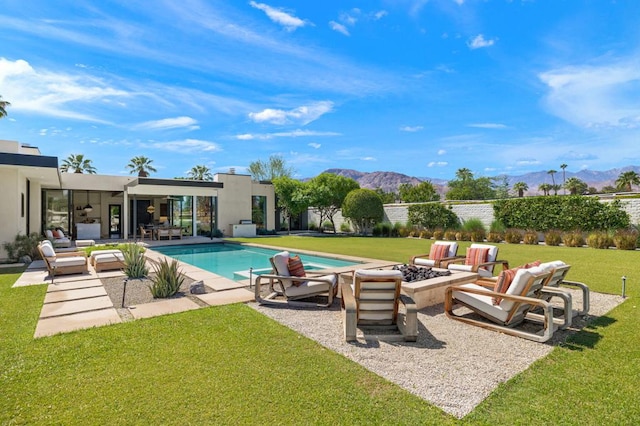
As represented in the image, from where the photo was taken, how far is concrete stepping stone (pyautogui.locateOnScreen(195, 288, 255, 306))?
19.3 ft

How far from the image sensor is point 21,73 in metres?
11.4

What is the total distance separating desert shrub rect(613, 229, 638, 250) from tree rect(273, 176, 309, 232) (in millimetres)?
16721

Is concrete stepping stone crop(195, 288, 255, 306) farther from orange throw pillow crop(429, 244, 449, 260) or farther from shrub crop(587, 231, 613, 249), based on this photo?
shrub crop(587, 231, 613, 249)

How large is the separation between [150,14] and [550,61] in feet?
59.2

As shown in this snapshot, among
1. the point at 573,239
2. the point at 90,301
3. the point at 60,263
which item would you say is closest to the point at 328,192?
the point at 573,239

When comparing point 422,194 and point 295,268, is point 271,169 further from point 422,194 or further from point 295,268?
point 295,268

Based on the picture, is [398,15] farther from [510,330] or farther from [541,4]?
[510,330]

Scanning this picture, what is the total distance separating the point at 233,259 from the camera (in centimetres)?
1292

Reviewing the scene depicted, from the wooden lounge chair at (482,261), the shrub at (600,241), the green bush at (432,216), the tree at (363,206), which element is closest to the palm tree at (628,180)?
the green bush at (432,216)

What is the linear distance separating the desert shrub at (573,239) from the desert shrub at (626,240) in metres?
1.23

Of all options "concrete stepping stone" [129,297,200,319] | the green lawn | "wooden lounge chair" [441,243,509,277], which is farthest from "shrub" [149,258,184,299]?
"wooden lounge chair" [441,243,509,277]

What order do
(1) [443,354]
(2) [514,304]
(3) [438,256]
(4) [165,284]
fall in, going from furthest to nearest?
1. (3) [438,256]
2. (4) [165,284]
3. (2) [514,304]
4. (1) [443,354]

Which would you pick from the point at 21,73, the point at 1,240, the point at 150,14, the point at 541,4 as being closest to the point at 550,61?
the point at 541,4

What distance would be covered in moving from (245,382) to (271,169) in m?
45.5
